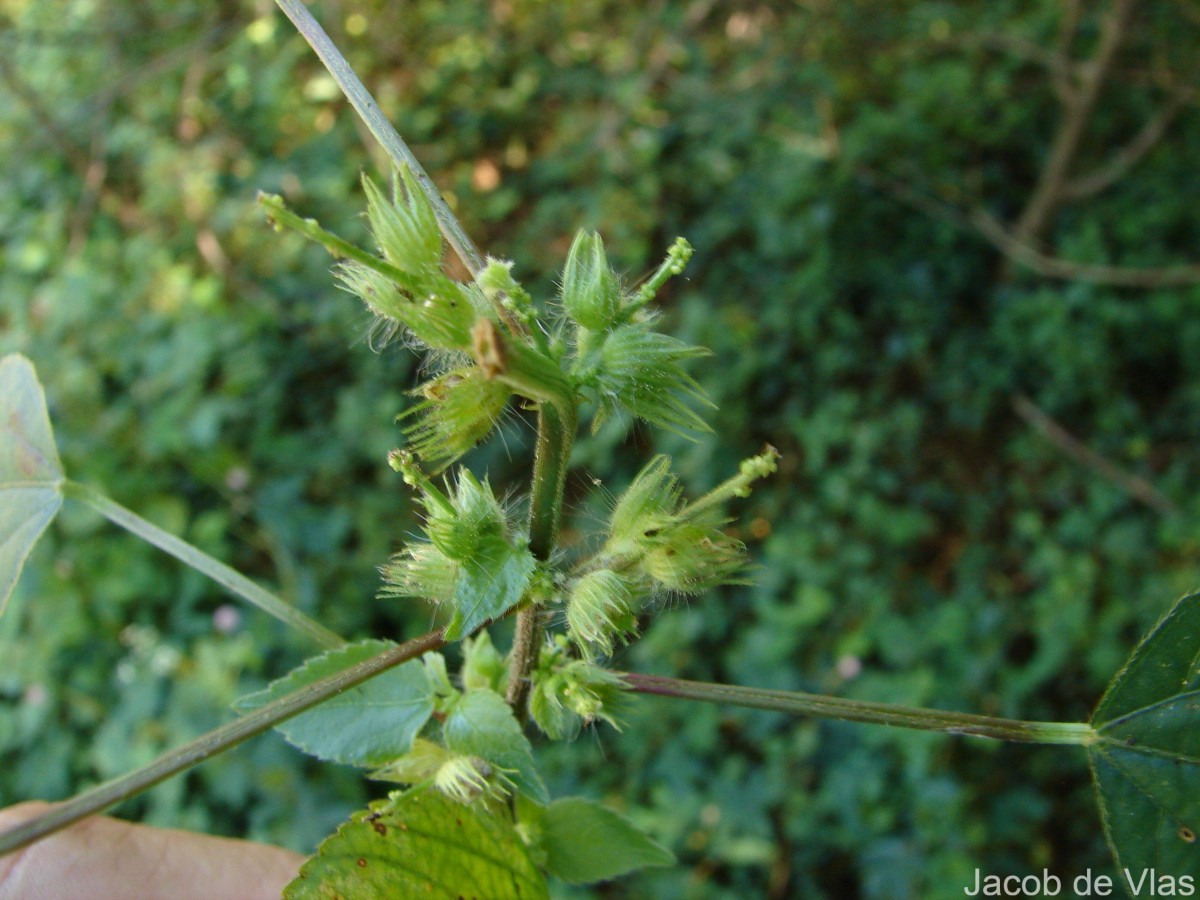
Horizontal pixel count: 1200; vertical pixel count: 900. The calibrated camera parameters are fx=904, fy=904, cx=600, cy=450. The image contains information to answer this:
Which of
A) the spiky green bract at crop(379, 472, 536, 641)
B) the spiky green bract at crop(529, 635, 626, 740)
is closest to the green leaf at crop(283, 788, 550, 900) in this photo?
the spiky green bract at crop(529, 635, 626, 740)

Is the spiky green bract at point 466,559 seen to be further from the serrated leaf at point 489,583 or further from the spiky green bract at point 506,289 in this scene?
the spiky green bract at point 506,289

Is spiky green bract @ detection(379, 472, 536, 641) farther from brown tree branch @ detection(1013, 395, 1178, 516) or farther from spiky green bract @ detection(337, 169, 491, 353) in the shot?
brown tree branch @ detection(1013, 395, 1178, 516)

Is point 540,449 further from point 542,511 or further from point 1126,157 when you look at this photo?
point 1126,157

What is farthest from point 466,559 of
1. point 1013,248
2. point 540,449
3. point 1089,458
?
point 1013,248

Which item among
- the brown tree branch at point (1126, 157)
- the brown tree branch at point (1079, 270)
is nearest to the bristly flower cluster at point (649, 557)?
the brown tree branch at point (1079, 270)

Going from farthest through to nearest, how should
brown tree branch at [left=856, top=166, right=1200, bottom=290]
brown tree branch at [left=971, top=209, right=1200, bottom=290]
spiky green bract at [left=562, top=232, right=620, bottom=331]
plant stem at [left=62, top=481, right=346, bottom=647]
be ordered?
brown tree branch at [left=856, top=166, right=1200, bottom=290]
brown tree branch at [left=971, top=209, right=1200, bottom=290]
plant stem at [left=62, top=481, right=346, bottom=647]
spiky green bract at [left=562, top=232, right=620, bottom=331]

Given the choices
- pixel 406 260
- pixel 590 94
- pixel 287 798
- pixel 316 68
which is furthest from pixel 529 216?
pixel 406 260
